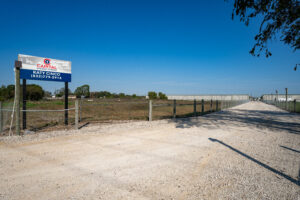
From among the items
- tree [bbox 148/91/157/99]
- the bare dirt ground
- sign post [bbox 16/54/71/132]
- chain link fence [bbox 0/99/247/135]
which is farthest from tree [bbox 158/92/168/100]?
the bare dirt ground

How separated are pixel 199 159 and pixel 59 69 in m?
8.38

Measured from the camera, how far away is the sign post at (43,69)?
731 centimetres

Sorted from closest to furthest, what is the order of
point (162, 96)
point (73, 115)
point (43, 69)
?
point (43, 69)
point (73, 115)
point (162, 96)

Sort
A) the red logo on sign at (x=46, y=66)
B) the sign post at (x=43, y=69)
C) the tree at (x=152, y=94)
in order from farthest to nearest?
the tree at (x=152, y=94) < the red logo on sign at (x=46, y=66) < the sign post at (x=43, y=69)

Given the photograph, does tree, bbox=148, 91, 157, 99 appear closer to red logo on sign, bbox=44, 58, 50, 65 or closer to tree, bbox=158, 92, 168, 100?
tree, bbox=158, 92, 168, 100

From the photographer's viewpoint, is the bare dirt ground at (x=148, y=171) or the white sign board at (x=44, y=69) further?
the white sign board at (x=44, y=69)

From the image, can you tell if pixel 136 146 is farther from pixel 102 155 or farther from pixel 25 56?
pixel 25 56

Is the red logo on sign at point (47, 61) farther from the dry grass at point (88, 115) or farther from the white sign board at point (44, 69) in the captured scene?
the dry grass at point (88, 115)

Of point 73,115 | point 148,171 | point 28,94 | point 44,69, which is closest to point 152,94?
point 28,94

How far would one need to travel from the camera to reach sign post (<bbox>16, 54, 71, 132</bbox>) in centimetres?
731

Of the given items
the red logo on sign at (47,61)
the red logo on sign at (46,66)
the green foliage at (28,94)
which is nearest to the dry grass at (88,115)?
the red logo on sign at (46,66)

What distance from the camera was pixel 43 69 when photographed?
787 centimetres

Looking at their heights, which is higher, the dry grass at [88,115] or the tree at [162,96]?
the tree at [162,96]

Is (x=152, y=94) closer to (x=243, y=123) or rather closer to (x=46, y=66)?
(x=243, y=123)
